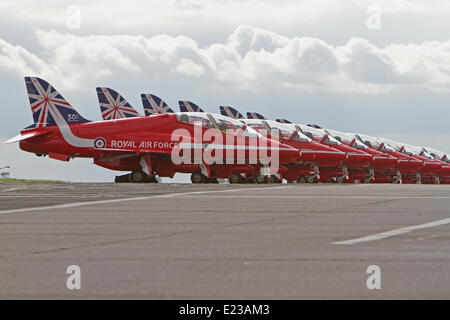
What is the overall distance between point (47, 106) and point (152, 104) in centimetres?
1436

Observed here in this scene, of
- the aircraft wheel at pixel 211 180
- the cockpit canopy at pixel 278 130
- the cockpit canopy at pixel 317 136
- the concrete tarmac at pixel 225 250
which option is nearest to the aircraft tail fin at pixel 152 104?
the cockpit canopy at pixel 317 136

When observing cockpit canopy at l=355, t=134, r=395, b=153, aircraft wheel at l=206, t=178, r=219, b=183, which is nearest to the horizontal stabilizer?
aircraft wheel at l=206, t=178, r=219, b=183

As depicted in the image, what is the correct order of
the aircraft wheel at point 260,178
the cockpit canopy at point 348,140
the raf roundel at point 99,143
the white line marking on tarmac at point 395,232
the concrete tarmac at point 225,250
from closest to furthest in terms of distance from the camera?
the concrete tarmac at point 225,250, the white line marking on tarmac at point 395,232, the raf roundel at point 99,143, the aircraft wheel at point 260,178, the cockpit canopy at point 348,140

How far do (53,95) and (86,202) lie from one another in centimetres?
2360

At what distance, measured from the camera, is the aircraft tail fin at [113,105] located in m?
52.1

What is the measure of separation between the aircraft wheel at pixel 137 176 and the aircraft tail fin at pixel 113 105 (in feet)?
46.5

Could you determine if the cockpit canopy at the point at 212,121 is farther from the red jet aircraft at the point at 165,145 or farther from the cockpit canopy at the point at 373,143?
the cockpit canopy at the point at 373,143

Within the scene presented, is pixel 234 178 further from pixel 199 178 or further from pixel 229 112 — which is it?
pixel 229 112

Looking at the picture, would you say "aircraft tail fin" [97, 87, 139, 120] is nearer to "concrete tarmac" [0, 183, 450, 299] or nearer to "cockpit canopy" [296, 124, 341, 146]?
"cockpit canopy" [296, 124, 341, 146]

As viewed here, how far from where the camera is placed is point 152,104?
55.1 m

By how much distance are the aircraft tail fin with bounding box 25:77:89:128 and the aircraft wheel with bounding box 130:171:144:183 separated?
4376mm

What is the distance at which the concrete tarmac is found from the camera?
25.2ft

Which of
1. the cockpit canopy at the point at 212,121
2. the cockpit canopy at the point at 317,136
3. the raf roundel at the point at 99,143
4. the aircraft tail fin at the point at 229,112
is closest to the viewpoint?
the cockpit canopy at the point at 212,121
